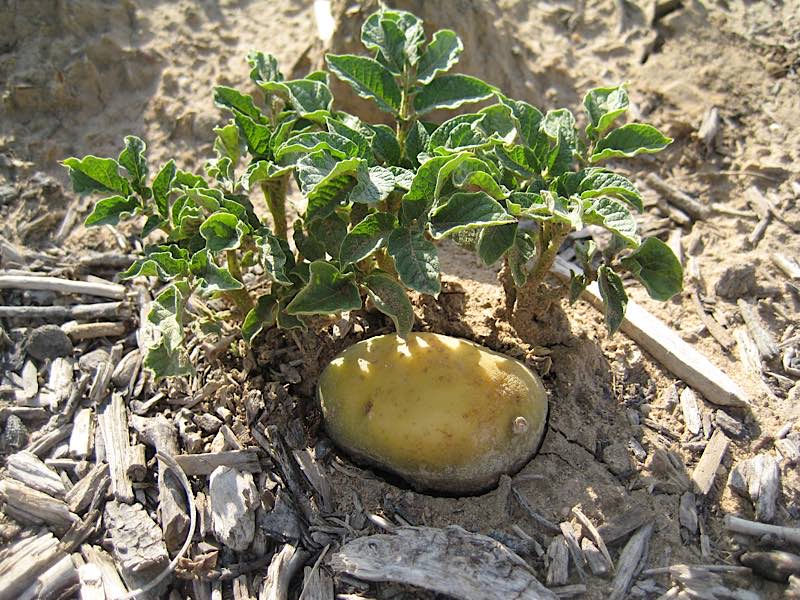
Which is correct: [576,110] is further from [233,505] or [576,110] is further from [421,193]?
[233,505]

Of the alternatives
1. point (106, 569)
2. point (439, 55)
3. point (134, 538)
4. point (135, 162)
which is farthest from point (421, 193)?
point (106, 569)

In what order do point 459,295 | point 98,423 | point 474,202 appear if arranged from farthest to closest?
point 459,295
point 98,423
point 474,202

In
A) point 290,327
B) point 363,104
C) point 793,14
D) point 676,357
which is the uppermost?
point 793,14

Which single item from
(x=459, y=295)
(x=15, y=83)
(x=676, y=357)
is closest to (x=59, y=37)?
(x=15, y=83)

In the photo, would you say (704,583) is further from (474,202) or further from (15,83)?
(15,83)

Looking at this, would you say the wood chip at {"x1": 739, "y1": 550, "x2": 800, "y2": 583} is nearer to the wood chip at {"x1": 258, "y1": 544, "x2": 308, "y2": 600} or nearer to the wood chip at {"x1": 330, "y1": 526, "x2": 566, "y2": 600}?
the wood chip at {"x1": 330, "y1": 526, "x2": 566, "y2": 600}

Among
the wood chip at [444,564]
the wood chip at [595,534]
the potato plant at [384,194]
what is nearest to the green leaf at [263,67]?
the potato plant at [384,194]
